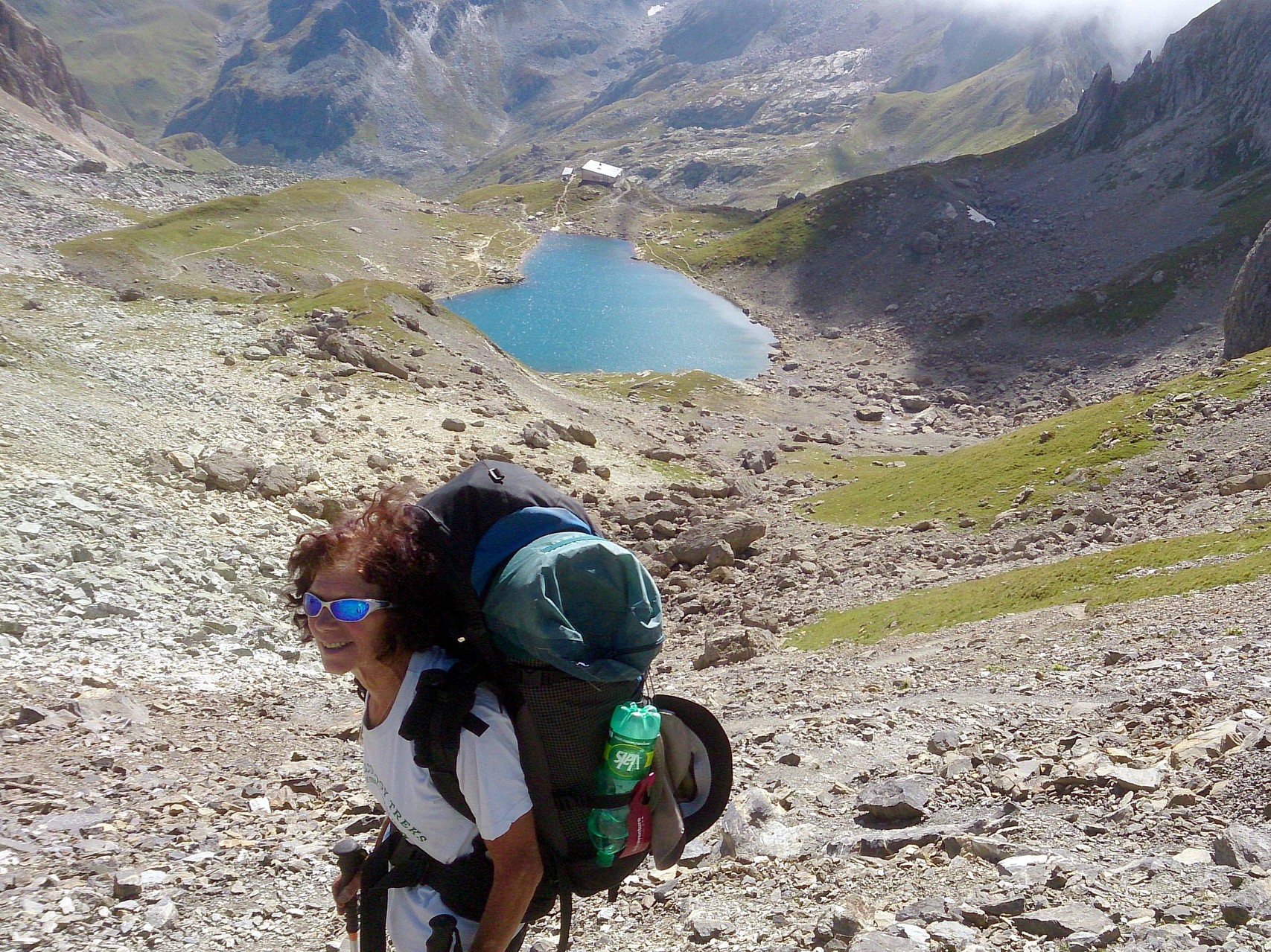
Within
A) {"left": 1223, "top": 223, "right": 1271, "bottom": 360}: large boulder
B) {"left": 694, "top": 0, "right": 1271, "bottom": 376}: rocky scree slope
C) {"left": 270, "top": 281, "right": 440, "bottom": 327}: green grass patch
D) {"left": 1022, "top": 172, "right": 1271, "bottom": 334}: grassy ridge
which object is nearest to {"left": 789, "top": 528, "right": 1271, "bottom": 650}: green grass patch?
{"left": 270, "top": 281, "right": 440, "bottom": 327}: green grass patch

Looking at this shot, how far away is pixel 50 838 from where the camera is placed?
908cm

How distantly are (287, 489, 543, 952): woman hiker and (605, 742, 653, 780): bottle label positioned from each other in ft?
1.51

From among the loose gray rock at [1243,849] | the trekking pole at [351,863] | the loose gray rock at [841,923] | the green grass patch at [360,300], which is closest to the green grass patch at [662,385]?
the green grass patch at [360,300]

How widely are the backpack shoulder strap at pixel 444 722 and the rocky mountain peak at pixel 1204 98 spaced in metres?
129

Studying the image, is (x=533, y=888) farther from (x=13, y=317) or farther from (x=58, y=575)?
(x=13, y=317)

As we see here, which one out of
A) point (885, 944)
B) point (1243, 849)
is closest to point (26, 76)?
point (885, 944)

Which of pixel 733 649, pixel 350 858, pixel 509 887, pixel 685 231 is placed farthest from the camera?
pixel 685 231

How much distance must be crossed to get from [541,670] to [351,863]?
187cm

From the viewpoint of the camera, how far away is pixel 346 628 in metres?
4.51

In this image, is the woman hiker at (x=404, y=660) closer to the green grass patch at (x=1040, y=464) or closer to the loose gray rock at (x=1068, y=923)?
the loose gray rock at (x=1068, y=923)

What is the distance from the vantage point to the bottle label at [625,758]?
441cm

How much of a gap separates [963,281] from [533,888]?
11061 centimetres

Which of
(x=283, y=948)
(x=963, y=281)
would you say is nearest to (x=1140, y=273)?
(x=963, y=281)

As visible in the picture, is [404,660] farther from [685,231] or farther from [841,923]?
[685,231]
